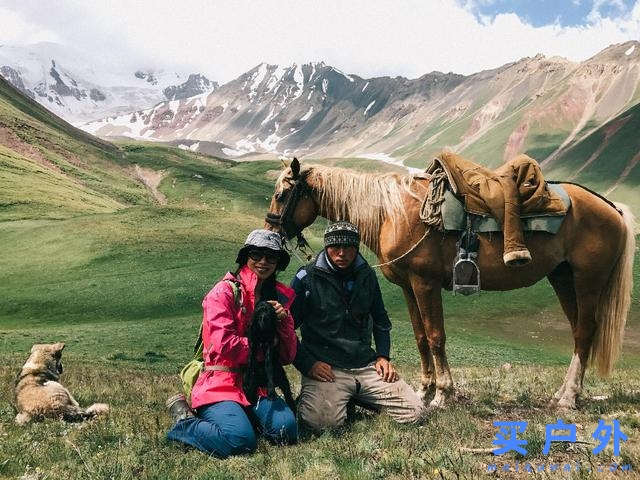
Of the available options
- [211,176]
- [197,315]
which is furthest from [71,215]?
[211,176]

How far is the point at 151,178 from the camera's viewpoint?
9994 cm

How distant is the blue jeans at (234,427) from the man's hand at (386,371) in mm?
1429

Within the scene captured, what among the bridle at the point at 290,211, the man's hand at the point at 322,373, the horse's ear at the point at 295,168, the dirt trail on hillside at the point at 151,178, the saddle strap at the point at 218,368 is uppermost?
the horse's ear at the point at 295,168

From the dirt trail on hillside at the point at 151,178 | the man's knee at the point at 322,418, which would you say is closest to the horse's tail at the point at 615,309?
the man's knee at the point at 322,418

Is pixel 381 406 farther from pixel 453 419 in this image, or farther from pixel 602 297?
pixel 602 297

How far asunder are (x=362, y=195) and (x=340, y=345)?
8.33ft

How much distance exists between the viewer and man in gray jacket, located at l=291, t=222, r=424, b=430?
652 cm

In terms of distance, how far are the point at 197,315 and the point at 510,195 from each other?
23.0m

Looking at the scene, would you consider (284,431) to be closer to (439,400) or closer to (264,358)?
(264,358)

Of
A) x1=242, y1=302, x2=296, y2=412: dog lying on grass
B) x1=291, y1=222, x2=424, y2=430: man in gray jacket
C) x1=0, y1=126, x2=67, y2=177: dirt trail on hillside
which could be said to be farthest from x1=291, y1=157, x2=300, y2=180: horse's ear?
x1=0, y1=126, x2=67, y2=177: dirt trail on hillside

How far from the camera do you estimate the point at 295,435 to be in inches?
234

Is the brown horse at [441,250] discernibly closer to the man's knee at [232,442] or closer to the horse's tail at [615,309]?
the horse's tail at [615,309]

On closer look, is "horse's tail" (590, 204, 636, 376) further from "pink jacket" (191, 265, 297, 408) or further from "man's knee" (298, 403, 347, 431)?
"pink jacket" (191, 265, 297, 408)

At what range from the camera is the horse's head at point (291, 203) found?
8161mm
